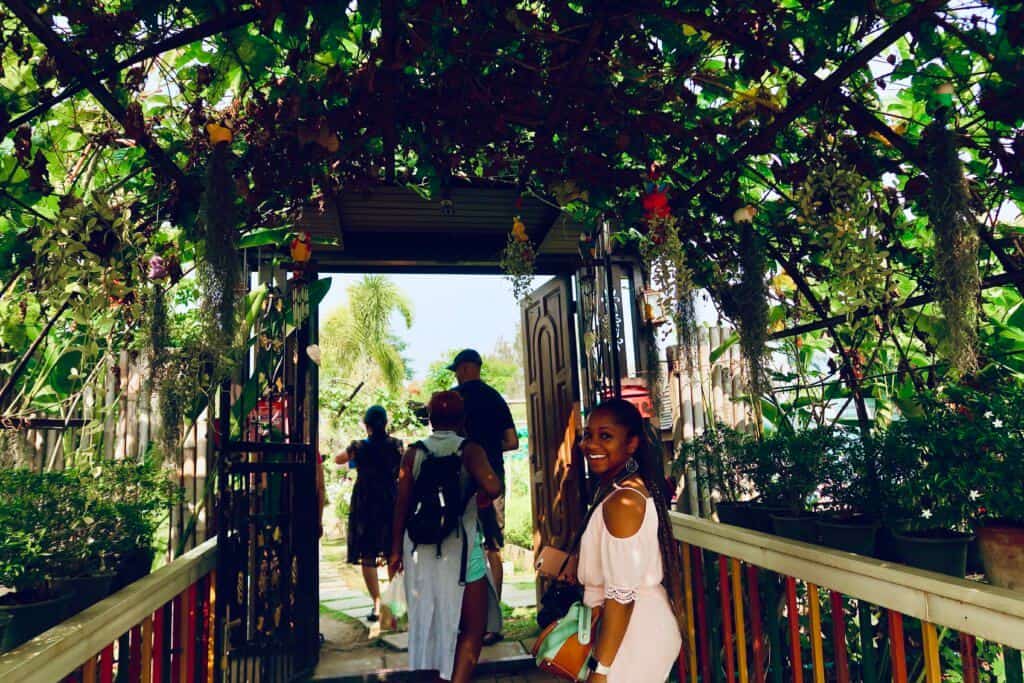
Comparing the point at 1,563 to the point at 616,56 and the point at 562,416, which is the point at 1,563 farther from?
the point at 562,416

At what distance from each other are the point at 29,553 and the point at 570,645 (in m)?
1.47

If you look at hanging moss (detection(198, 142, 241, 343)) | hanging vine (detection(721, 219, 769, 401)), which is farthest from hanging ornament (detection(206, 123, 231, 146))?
hanging vine (detection(721, 219, 769, 401))

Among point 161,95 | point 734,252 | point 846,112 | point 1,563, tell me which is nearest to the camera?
point 1,563

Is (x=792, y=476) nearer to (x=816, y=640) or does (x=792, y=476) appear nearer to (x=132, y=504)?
(x=816, y=640)

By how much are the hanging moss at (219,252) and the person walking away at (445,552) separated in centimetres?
127

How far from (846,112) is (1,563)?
2.81 m

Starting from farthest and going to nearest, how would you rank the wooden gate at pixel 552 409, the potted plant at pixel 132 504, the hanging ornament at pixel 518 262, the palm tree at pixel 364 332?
1. the palm tree at pixel 364 332
2. the wooden gate at pixel 552 409
3. the hanging ornament at pixel 518 262
4. the potted plant at pixel 132 504

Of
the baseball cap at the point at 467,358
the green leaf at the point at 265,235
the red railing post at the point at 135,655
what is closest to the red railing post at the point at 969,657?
the red railing post at the point at 135,655

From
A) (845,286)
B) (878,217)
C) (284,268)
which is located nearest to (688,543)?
(845,286)

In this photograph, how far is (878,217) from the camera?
8.64ft

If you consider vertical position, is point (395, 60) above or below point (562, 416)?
above

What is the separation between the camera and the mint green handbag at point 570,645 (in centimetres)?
198

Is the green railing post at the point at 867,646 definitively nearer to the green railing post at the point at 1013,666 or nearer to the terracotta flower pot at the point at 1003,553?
the terracotta flower pot at the point at 1003,553

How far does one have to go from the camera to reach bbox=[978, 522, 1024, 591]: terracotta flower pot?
161cm
